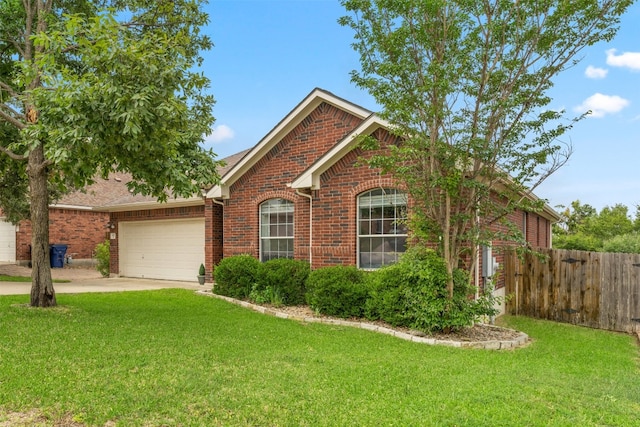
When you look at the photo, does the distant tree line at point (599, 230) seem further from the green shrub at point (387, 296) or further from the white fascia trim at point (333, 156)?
the green shrub at point (387, 296)

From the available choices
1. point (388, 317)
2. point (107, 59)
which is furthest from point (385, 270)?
point (107, 59)

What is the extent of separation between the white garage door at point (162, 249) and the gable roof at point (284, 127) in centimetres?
274

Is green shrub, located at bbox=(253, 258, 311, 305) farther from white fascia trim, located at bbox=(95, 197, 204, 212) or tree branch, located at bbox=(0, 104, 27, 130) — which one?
tree branch, located at bbox=(0, 104, 27, 130)

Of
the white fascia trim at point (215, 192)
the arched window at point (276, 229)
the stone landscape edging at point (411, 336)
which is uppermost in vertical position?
the white fascia trim at point (215, 192)

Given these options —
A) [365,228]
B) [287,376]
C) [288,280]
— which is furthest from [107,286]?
[287,376]

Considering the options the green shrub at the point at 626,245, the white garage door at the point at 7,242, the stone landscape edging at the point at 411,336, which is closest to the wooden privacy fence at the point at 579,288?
the stone landscape edging at the point at 411,336

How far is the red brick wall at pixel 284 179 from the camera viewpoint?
40.4ft

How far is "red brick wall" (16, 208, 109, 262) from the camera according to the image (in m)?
24.0

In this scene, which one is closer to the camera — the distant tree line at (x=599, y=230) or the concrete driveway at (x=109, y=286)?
the concrete driveway at (x=109, y=286)

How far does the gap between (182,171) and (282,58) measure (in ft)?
21.5

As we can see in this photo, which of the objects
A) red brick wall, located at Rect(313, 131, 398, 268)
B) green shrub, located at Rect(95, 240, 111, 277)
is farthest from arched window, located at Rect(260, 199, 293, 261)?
green shrub, located at Rect(95, 240, 111, 277)

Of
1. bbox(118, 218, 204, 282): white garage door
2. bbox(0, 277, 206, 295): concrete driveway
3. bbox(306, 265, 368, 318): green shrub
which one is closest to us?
bbox(306, 265, 368, 318): green shrub

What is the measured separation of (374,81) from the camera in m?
8.53

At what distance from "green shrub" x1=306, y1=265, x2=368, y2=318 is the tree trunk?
18.3 feet
